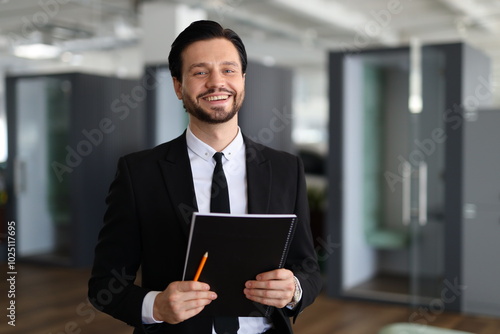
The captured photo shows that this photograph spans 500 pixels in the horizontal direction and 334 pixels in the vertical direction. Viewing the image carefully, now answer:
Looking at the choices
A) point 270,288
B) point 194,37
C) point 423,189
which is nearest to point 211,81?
point 194,37

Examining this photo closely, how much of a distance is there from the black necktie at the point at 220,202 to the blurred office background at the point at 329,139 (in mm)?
3317

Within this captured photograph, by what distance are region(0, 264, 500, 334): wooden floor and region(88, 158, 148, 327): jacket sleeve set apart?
3258mm

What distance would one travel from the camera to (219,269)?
135 centimetres

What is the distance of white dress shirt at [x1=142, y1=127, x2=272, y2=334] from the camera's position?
152 cm

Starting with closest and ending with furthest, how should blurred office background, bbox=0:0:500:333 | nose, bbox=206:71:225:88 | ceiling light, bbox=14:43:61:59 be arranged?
nose, bbox=206:71:225:88, blurred office background, bbox=0:0:500:333, ceiling light, bbox=14:43:61:59

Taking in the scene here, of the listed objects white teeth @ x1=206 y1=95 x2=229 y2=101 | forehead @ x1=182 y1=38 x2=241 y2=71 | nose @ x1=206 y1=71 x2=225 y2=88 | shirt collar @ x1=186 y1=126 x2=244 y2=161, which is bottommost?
shirt collar @ x1=186 y1=126 x2=244 y2=161

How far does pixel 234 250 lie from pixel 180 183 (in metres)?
0.25

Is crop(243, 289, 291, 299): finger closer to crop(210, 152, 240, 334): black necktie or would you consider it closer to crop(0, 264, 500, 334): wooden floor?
crop(210, 152, 240, 334): black necktie

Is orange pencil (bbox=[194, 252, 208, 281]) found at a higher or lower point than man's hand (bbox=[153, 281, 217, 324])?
higher

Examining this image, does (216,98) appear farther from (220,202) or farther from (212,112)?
(220,202)

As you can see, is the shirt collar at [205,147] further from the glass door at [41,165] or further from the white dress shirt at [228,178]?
the glass door at [41,165]

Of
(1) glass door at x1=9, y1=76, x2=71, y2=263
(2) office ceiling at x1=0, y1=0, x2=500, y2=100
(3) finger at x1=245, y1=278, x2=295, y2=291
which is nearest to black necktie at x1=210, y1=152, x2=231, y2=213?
(3) finger at x1=245, y1=278, x2=295, y2=291

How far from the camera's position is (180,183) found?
4.86 feet

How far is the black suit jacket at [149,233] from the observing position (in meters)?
1.45
